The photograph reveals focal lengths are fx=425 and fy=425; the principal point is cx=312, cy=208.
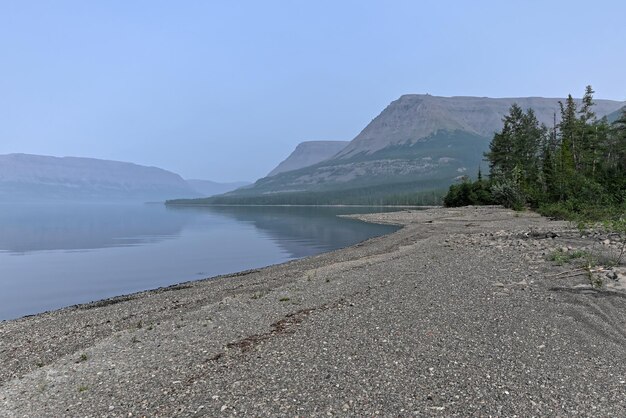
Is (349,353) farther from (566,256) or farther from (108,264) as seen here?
(108,264)

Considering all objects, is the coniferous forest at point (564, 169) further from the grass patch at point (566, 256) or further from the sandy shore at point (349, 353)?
the sandy shore at point (349, 353)

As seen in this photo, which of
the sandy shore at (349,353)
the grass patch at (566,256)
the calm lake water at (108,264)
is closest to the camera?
the sandy shore at (349,353)

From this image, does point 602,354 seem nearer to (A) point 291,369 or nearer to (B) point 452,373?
(B) point 452,373

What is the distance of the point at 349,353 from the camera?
12547 millimetres

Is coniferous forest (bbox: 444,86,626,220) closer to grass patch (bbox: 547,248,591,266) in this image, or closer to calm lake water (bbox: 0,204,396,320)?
grass patch (bbox: 547,248,591,266)

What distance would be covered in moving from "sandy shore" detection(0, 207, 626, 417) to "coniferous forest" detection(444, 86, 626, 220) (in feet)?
92.0

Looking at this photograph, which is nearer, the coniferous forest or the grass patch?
the grass patch

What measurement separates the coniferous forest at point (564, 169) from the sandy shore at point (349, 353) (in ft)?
92.0

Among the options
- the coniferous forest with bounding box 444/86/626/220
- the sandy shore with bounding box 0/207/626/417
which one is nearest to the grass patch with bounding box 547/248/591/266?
the sandy shore with bounding box 0/207/626/417

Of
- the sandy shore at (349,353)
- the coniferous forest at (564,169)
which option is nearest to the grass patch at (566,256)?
the sandy shore at (349,353)

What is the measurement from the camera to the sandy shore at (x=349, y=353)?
9.70 metres

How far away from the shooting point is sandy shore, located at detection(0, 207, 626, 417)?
9.70 metres

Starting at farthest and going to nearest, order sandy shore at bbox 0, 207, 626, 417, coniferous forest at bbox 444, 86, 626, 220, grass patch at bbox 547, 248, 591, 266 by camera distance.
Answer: coniferous forest at bbox 444, 86, 626, 220, grass patch at bbox 547, 248, 591, 266, sandy shore at bbox 0, 207, 626, 417

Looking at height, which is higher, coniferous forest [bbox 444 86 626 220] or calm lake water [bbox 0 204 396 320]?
coniferous forest [bbox 444 86 626 220]
